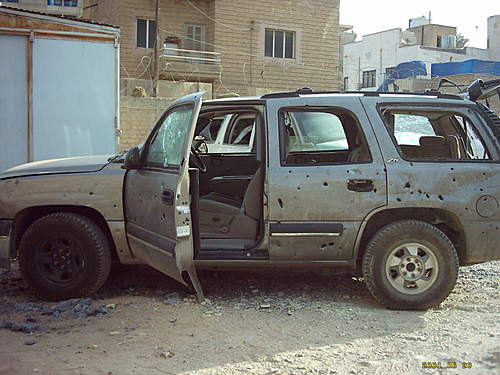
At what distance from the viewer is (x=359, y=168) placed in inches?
201

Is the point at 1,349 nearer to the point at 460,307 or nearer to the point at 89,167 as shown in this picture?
the point at 89,167

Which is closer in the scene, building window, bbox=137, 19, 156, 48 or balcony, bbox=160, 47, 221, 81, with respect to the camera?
balcony, bbox=160, 47, 221, 81

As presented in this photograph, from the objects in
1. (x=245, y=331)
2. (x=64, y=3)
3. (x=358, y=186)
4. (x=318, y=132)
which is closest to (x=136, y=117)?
(x=64, y=3)

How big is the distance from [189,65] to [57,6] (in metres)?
6.44

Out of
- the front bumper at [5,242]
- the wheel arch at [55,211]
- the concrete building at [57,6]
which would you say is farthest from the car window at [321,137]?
the concrete building at [57,6]

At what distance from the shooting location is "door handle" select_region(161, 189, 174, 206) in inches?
185

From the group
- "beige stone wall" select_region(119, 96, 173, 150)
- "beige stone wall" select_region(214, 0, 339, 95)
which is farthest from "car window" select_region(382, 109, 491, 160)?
"beige stone wall" select_region(214, 0, 339, 95)

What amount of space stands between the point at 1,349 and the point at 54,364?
0.52 meters

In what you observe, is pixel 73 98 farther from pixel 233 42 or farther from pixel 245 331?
pixel 233 42

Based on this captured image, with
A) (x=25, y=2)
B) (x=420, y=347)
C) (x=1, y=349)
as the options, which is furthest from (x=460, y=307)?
(x=25, y=2)

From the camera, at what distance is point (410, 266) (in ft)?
16.7

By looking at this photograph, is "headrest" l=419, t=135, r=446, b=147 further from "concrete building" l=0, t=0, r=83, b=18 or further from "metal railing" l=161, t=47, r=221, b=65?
"concrete building" l=0, t=0, r=83, b=18

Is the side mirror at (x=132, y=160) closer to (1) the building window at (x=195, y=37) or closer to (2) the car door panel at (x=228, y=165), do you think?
(2) the car door panel at (x=228, y=165)

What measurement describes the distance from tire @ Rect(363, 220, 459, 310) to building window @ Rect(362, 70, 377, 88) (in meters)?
42.1
